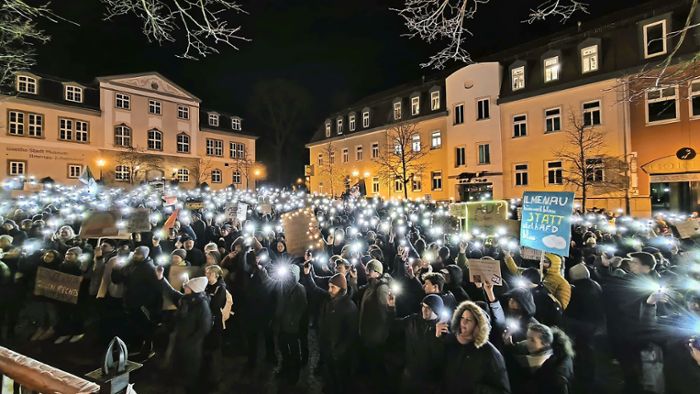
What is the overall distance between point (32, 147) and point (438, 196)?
1270 inches

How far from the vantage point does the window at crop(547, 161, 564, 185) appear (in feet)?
76.1

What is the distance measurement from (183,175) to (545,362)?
40.7m

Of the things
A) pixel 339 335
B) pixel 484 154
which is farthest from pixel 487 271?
pixel 484 154

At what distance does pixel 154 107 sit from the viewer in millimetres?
36969

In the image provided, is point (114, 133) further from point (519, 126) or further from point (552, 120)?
point (552, 120)

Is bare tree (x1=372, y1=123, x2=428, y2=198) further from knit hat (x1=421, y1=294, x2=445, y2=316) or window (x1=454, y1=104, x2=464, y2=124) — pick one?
knit hat (x1=421, y1=294, x2=445, y2=316)

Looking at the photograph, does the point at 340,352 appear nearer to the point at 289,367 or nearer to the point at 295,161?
the point at 289,367

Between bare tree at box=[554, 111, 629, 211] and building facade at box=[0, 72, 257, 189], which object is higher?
building facade at box=[0, 72, 257, 189]

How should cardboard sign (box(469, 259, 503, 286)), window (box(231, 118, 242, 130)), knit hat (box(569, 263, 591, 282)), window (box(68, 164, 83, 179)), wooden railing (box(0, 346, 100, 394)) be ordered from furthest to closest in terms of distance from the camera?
window (box(231, 118, 242, 130))
window (box(68, 164, 83, 179))
knit hat (box(569, 263, 591, 282))
cardboard sign (box(469, 259, 503, 286))
wooden railing (box(0, 346, 100, 394))

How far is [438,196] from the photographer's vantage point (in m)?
30.1

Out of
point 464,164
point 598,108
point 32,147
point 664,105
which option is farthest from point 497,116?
point 32,147

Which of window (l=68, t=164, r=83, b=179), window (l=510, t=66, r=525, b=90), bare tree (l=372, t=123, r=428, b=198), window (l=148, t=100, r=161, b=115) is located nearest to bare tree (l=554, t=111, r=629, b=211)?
window (l=510, t=66, r=525, b=90)

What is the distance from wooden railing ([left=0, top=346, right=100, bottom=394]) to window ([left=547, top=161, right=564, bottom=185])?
25.3 meters

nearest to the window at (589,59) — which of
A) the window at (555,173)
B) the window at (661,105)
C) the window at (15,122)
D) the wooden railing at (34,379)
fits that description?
the window at (661,105)
